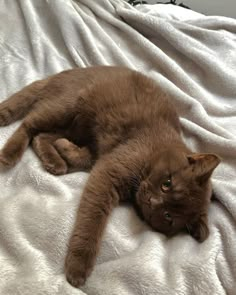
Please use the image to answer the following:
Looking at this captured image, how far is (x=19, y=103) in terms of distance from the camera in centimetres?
155

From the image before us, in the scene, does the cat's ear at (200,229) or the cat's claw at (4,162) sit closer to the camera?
the cat's ear at (200,229)

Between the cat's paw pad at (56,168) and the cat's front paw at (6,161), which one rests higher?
the cat's front paw at (6,161)

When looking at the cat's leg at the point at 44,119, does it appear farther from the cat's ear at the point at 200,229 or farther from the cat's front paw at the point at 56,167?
the cat's ear at the point at 200,229

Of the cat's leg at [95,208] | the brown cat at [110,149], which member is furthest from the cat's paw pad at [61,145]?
the cat's leg at [95,208]

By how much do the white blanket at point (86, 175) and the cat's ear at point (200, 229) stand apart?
0.02 metres

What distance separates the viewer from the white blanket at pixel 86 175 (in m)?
1.08

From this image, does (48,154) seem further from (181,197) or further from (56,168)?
(181,197)

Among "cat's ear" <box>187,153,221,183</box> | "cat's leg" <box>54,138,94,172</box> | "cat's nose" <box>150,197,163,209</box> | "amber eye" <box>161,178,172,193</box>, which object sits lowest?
"cat's leg" <box>54,138,94,172</box>

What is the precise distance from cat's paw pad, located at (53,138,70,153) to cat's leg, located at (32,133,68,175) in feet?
0.05

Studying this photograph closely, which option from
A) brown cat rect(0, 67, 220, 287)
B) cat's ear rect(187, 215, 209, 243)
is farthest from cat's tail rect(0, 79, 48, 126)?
cat's ear rect(187, 215, 209, 243)

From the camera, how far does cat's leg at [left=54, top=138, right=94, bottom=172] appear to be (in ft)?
4.69

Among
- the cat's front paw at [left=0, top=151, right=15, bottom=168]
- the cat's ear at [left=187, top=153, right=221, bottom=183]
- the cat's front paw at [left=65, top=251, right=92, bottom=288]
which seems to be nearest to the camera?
the cat's front paw at [left=65, top=251, right=92, bottom=288]

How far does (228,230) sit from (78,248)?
17.5 inches

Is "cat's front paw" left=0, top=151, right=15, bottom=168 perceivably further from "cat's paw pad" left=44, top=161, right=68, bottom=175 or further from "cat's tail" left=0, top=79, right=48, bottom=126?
"cat's tail" left=0, top=79, right=48, bottom=126
